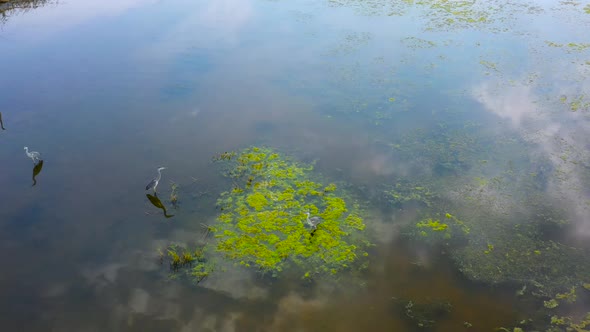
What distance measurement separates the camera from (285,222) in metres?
5.05

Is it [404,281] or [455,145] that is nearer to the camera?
[404,281]

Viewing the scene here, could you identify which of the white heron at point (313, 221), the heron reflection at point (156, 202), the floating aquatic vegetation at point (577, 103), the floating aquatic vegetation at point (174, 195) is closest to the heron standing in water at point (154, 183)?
the heron reflection at point (156, 202)

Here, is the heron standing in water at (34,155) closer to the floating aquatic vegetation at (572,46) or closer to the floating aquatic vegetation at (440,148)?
the floating aquatic vegetation at (440,148)

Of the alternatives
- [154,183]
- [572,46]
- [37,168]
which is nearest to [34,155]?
[37,168]

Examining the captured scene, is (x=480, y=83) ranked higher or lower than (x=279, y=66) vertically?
lower

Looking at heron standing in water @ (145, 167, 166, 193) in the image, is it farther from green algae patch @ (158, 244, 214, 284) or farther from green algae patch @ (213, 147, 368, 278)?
green algae patch @ (158, 244, 214, 284)

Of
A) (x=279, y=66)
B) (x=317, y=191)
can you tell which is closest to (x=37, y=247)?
(x=317, y=191)

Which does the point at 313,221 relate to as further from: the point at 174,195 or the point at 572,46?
the point at 572,46

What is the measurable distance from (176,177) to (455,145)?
4.16m

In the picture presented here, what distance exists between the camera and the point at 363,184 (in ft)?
18.7

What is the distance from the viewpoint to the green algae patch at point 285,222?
15.2ft

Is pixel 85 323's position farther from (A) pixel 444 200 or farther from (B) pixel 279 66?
(B) pixel 279 66

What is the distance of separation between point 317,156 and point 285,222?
1517mm

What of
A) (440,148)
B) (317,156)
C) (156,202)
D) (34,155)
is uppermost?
(34,155)
